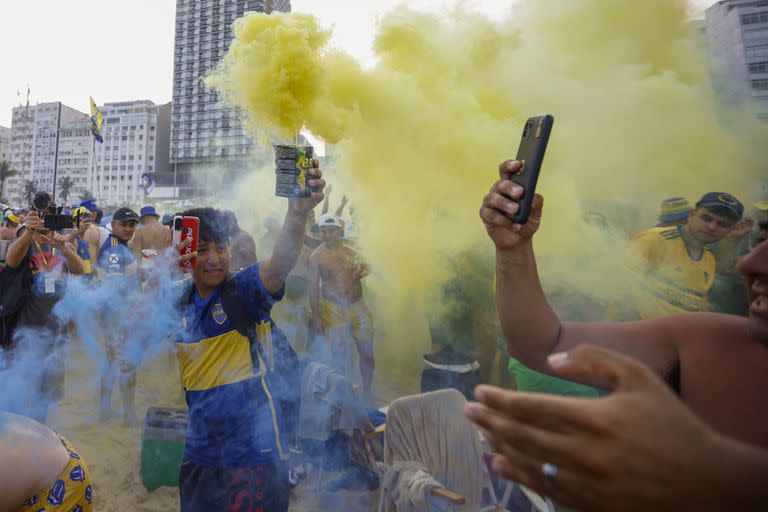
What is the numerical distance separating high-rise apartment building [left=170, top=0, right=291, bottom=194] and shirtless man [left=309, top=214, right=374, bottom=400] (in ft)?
20.9

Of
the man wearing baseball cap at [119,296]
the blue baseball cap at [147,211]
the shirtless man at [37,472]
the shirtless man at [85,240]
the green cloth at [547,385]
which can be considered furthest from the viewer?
the blue baseball cap at [147,211]

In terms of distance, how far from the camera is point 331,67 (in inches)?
109

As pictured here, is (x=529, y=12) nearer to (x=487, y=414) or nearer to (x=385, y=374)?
(x=385, y=374)

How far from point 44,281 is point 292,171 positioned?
3050 mm

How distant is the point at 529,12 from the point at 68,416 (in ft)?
20.9

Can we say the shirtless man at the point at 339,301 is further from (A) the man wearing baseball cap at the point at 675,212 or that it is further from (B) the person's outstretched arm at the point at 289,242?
(A) the man wearing baseball cap at the point at 675,212

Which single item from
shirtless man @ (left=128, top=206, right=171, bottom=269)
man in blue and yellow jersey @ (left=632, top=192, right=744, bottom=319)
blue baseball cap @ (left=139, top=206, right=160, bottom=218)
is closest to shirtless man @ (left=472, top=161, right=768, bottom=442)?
man in blue and yellow jersey @ (left=632, top=192, right=744, bottom=319)

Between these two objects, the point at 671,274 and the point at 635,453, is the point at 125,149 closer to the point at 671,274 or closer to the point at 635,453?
the point at 671,274

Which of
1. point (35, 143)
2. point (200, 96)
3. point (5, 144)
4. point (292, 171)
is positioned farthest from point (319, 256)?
point (5, 144)

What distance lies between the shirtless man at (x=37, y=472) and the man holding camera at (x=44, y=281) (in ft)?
6.27

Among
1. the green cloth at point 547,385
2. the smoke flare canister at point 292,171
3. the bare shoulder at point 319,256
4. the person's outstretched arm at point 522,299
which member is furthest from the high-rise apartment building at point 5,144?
the person's outstretched arm at point 522,299

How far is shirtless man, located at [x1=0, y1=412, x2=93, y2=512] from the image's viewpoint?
1.45 m

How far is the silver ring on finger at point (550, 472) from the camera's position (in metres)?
0.61

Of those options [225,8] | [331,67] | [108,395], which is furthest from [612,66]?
[225,8]
